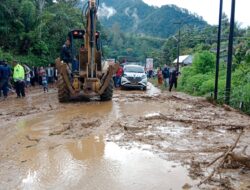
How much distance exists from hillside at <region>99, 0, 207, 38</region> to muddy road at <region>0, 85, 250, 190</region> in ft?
344

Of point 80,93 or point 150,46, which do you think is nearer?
point 80,93

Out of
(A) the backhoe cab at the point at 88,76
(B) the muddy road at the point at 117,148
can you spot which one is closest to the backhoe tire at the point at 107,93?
(A) the backhoe cab at the point at 88,76

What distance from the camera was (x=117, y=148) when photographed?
7.11 meters

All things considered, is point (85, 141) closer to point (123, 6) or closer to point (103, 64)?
point (103, 64)

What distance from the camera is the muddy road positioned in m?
5.29

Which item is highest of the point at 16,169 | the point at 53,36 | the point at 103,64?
the point at 53,36

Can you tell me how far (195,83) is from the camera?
69.6 ft

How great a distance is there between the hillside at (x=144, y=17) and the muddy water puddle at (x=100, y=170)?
356ft

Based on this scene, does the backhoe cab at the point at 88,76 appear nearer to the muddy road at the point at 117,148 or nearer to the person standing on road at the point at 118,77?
the muddy road at the point at 117,148

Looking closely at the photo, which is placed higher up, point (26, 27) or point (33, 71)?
point (26, 27)

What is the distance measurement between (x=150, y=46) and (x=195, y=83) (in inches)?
3344

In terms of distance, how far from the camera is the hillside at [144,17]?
410 feet

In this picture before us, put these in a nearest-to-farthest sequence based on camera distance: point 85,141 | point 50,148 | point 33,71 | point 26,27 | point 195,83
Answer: point 50,148 → point 85,141 → point 195,83 → point 33,71 → point 26,27

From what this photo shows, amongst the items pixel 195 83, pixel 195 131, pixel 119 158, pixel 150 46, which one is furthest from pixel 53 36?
pixel 150 46
